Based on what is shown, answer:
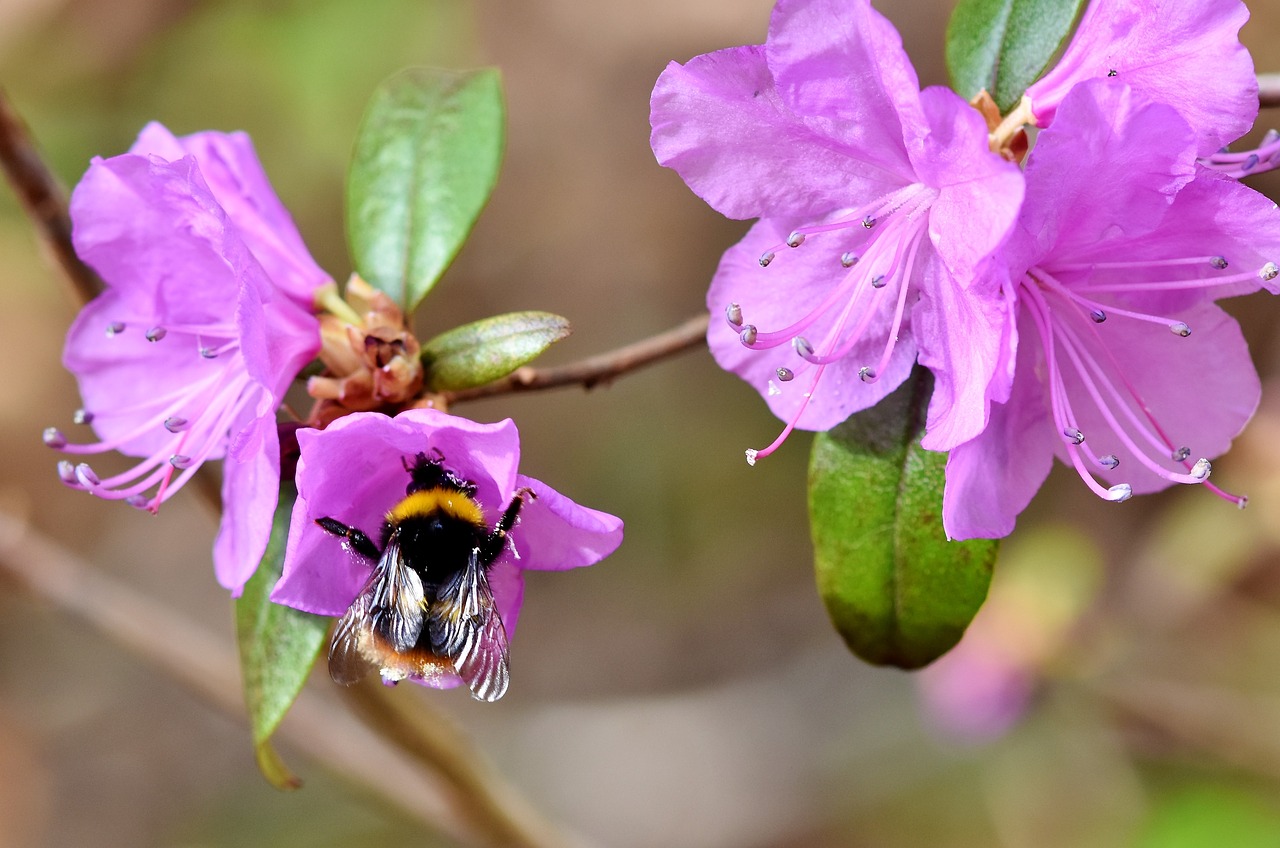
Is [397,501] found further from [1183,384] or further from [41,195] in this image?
[1183,384]

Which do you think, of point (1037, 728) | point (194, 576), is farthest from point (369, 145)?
point (194, 576)

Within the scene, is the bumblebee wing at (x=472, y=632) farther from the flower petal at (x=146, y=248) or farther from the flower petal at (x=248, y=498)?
the flower petal at (x=146, y=248)

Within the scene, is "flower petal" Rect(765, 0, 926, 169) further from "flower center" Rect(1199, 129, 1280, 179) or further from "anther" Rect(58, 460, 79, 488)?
"anther" Rect(58, 460, 79, 488)

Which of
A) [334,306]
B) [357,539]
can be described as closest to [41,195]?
[334,306]

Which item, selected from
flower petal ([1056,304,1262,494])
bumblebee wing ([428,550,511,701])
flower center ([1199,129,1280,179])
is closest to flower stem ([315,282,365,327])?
bumblebee wing ([428,550,511,701])

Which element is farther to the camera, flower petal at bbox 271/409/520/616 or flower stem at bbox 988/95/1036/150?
flower stem at bbox 988/95/1036/150
